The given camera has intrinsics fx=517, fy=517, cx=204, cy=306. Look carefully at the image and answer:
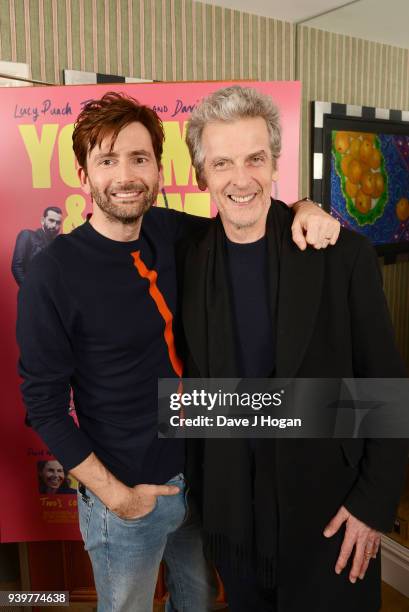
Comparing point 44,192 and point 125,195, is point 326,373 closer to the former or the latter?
point 125,195

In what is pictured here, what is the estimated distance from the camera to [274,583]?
46.1 inches

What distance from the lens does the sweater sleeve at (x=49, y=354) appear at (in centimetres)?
108

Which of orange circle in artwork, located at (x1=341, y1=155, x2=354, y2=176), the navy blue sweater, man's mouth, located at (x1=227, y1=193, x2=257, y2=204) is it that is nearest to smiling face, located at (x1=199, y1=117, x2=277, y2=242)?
man's mouth, located at (x1=227, y1=193, x2=257, y2=204)

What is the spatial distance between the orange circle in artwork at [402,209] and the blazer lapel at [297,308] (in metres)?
1.09

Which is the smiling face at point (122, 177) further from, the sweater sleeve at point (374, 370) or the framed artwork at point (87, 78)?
the framed artwork at point (87, 78)

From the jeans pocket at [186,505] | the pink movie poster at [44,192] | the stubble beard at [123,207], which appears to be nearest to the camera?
the stubble beard at [123,207]

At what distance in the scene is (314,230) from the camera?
108 cm

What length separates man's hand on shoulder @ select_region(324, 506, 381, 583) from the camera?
1132 millimetres

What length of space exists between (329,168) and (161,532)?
6.51ft

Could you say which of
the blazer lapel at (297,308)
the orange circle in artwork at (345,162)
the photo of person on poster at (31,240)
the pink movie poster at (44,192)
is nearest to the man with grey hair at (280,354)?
the blazer lapel at (297,308)

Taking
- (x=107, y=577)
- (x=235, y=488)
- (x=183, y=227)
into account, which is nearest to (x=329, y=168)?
(x=183, y=227)

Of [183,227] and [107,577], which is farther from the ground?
[183,227]

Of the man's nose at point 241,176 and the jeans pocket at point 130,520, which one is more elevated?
the man's nose at point 241,176

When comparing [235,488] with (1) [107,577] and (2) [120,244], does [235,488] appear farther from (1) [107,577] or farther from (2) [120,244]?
(2) [120,244]
